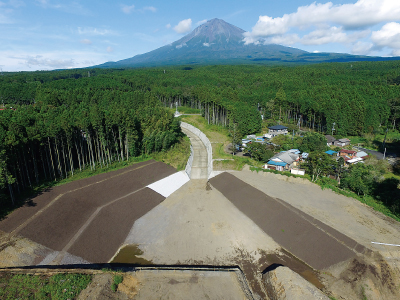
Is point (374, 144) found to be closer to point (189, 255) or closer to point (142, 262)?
point (189, 255)

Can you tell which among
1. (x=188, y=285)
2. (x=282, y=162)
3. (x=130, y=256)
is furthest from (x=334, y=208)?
(x=130, y=256)

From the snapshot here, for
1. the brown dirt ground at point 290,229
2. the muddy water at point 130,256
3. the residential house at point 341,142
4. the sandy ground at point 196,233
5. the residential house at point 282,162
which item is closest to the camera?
the brown dirt ground at point 290,229

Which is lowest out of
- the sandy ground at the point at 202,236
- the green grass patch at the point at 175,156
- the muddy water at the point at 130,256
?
the sandy ground at the point at 202,236

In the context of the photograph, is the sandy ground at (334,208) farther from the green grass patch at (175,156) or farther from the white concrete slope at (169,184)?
the green grass patch at (175,156)

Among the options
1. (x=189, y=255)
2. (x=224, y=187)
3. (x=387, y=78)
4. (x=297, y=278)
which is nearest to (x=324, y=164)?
(x=224, y=187)

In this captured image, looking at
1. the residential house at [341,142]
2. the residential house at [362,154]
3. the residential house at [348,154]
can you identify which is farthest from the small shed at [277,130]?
the residential house at [362,154]

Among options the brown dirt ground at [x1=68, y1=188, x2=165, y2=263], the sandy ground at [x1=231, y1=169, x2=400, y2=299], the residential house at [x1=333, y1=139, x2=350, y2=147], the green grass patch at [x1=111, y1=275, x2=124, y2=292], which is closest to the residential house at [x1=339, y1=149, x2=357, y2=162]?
the residential house at [x1=333, y1=139, x2=350, y2=147]

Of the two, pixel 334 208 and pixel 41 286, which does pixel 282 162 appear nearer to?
pixel 334 208

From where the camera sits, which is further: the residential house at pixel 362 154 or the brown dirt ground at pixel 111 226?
the residential house at pixel 362 154
